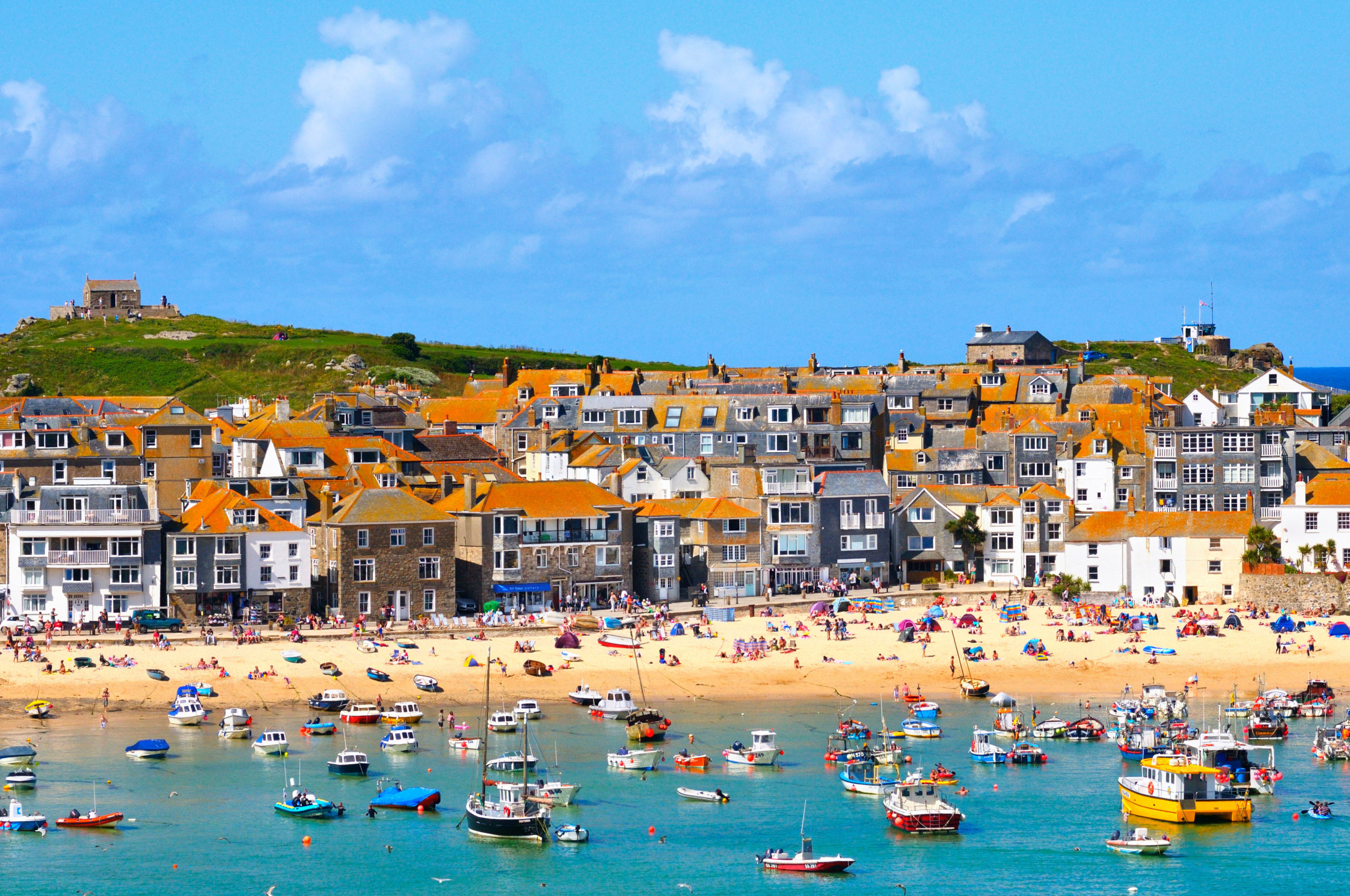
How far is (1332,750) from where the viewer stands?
66.1 metres

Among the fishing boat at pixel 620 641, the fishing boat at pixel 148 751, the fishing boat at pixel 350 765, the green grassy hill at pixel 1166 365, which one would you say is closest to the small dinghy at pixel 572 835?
the fishing boat at pixel 350 765

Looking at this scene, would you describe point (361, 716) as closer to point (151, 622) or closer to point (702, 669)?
point (702, 669)

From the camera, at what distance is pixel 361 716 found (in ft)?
228

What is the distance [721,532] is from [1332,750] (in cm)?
3415

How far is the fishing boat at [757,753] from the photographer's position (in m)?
64.0

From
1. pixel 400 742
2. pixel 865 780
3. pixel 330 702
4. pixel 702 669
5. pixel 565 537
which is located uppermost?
pixel 565 537

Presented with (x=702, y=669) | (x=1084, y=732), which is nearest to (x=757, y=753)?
(x=1084, y=732)

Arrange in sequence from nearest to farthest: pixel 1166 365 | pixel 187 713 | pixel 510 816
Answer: pixel 510 816, pixel 187 713, pixel 1166 365

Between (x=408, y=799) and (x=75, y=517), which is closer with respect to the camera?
(x=408, y=799)

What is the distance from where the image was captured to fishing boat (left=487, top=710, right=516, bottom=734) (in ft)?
225

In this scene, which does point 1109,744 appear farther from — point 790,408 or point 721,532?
point 790,408

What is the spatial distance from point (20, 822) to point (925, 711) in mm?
30141

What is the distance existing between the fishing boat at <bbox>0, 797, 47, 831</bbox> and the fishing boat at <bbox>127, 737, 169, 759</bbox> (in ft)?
21.9

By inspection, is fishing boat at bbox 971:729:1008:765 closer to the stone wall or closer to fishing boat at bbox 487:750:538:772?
fishing boat at bbox 487:750:538:772
